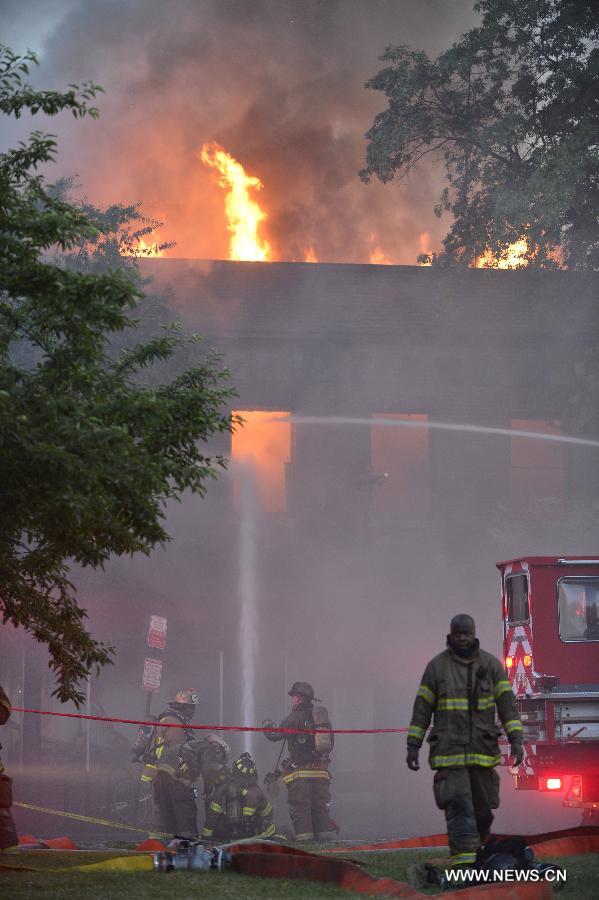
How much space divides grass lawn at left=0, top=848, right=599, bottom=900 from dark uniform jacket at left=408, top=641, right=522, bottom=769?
89 centimetres

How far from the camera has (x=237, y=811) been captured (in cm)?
1231

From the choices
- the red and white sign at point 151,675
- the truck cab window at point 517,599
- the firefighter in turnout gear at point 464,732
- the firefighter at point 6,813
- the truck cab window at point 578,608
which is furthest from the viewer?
the red and white sign at point 151,675

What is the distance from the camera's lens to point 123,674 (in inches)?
938

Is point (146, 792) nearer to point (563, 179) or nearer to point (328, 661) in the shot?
point (328, 661)

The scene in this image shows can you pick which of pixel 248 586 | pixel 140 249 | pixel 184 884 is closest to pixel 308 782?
pixel 184 884

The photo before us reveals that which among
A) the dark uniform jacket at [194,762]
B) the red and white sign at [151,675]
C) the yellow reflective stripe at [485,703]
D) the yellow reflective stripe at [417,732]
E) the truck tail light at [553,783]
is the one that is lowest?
the truck tail light at [553,783]

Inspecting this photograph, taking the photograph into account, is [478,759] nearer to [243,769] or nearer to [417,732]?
[417,732]

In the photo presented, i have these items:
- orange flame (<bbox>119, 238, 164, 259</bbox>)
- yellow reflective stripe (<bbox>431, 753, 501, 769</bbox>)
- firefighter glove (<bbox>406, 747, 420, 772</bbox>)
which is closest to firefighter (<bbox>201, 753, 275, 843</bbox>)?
firefighter glove (<bbox>406, 747, 420, 772</bbox>)

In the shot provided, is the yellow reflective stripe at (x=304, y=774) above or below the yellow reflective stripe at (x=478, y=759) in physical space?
below

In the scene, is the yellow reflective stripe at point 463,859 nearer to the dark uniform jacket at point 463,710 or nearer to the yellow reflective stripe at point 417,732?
the dark uniform jacket at point 463,710

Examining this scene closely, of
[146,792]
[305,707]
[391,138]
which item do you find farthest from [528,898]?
[391,138]

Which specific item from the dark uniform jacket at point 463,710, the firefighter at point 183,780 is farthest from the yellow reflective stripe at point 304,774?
the dark uniform jacket at point 463,710

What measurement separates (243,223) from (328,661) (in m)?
12.9

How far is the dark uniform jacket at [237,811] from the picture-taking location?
12266mm
